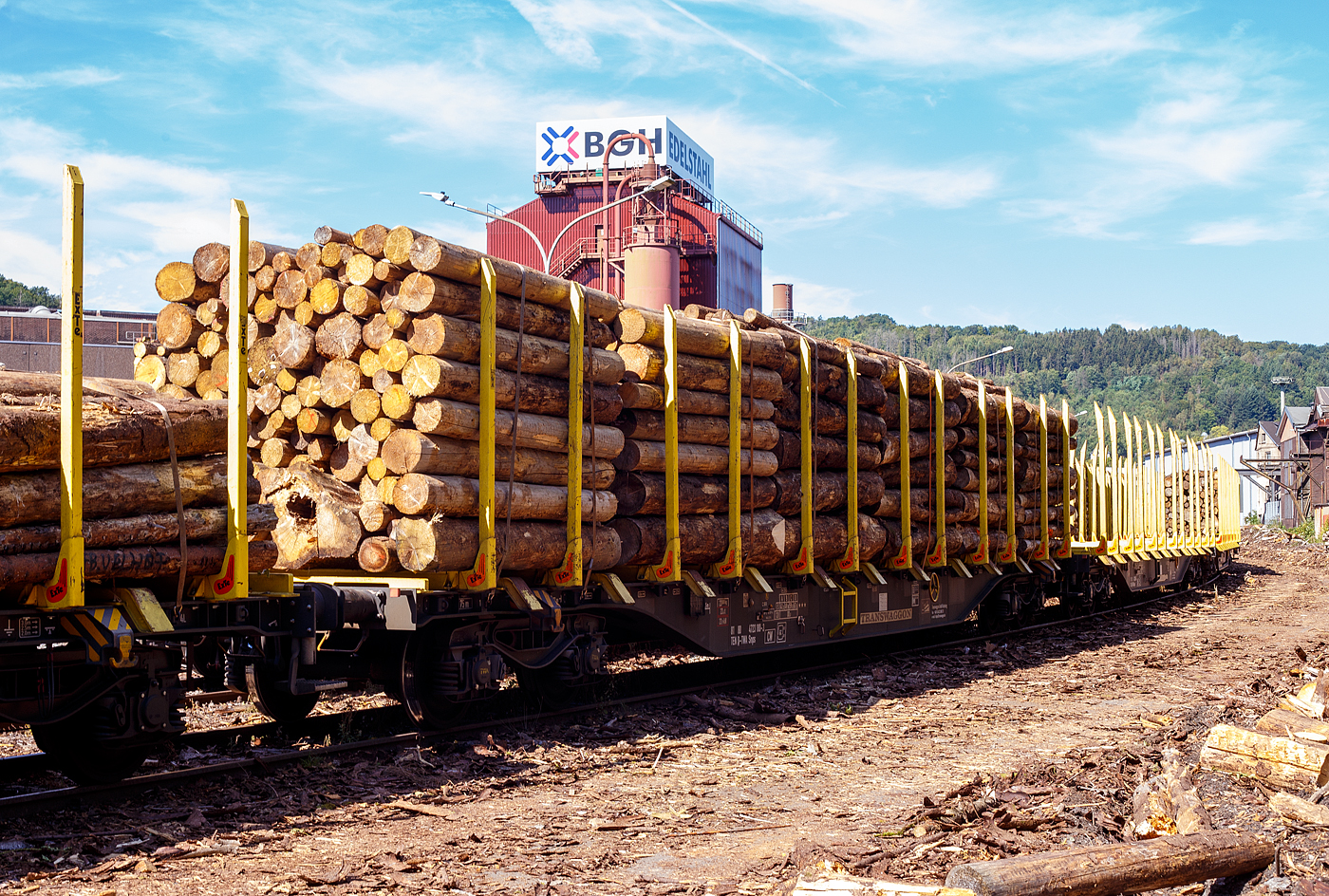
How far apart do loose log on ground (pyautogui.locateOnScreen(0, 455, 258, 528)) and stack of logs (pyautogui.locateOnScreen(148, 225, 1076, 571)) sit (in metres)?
1.11

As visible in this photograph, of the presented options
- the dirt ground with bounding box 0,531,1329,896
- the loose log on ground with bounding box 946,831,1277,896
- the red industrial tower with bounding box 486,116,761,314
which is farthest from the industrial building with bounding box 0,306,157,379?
the loose log on ground with bounding box 946,831,1277,896

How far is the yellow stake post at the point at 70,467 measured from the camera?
5906 mm

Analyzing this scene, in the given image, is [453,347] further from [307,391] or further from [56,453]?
[56,453]

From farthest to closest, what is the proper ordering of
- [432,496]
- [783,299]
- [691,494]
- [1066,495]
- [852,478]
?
→ [783,299], [1066,495], [852,478], [691,494], [432,496]

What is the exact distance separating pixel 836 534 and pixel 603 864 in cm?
746

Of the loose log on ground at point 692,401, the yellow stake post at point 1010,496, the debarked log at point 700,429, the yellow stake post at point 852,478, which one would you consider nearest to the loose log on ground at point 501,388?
the loose log on ground at point 692,401

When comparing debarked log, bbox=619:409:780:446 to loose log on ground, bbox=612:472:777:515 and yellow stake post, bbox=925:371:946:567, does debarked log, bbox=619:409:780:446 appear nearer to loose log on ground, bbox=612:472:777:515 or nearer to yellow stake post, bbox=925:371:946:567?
loose log on ground, bbox=612:472:777:515

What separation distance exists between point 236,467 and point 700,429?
15.7 ft

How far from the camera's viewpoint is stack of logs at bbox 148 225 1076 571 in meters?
8.15

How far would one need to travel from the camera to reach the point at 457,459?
27.2 feet

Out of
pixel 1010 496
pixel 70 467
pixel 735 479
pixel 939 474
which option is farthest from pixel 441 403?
pixel 1010 496

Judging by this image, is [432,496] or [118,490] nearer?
[118,490]

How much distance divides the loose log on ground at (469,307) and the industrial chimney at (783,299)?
2289 inches

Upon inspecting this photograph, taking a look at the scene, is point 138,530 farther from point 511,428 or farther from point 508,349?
point 508,349
